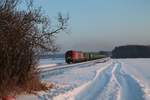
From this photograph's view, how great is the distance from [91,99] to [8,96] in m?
3.56

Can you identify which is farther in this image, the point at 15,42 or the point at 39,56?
the point at 39,56

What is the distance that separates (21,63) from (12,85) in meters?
1.29

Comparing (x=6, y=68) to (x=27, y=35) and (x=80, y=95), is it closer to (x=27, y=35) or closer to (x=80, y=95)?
(x=27, y=35)

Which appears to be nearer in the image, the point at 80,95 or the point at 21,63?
the point at 21,63

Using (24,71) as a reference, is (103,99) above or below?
below

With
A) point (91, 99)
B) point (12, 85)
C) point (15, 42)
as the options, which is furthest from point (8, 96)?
point (91, 99)

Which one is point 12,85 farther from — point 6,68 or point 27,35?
point 27,35

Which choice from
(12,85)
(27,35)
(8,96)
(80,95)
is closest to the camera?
(8,96)

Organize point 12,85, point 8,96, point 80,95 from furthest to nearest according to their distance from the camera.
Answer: point 80,95 → point 12,85 → point 8,96

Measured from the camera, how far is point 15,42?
1392 centimetres

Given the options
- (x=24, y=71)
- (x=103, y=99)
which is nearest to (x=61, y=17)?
(x=24, y=71)

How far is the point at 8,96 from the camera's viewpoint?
12.9 metres

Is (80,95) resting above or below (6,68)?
below

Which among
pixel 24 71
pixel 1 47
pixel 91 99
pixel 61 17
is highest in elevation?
pixel 61 17
